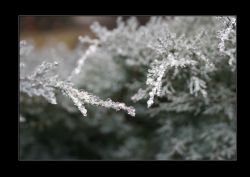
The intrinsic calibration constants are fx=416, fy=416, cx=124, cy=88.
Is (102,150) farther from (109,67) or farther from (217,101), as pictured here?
(217,101)

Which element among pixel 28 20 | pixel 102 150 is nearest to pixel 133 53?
pixel 102 150

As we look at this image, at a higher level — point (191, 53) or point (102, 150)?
point (191, 53)

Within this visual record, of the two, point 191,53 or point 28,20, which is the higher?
point 28,20

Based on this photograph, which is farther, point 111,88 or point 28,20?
point 28,20

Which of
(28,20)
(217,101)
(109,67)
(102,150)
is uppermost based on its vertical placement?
(28,20)
